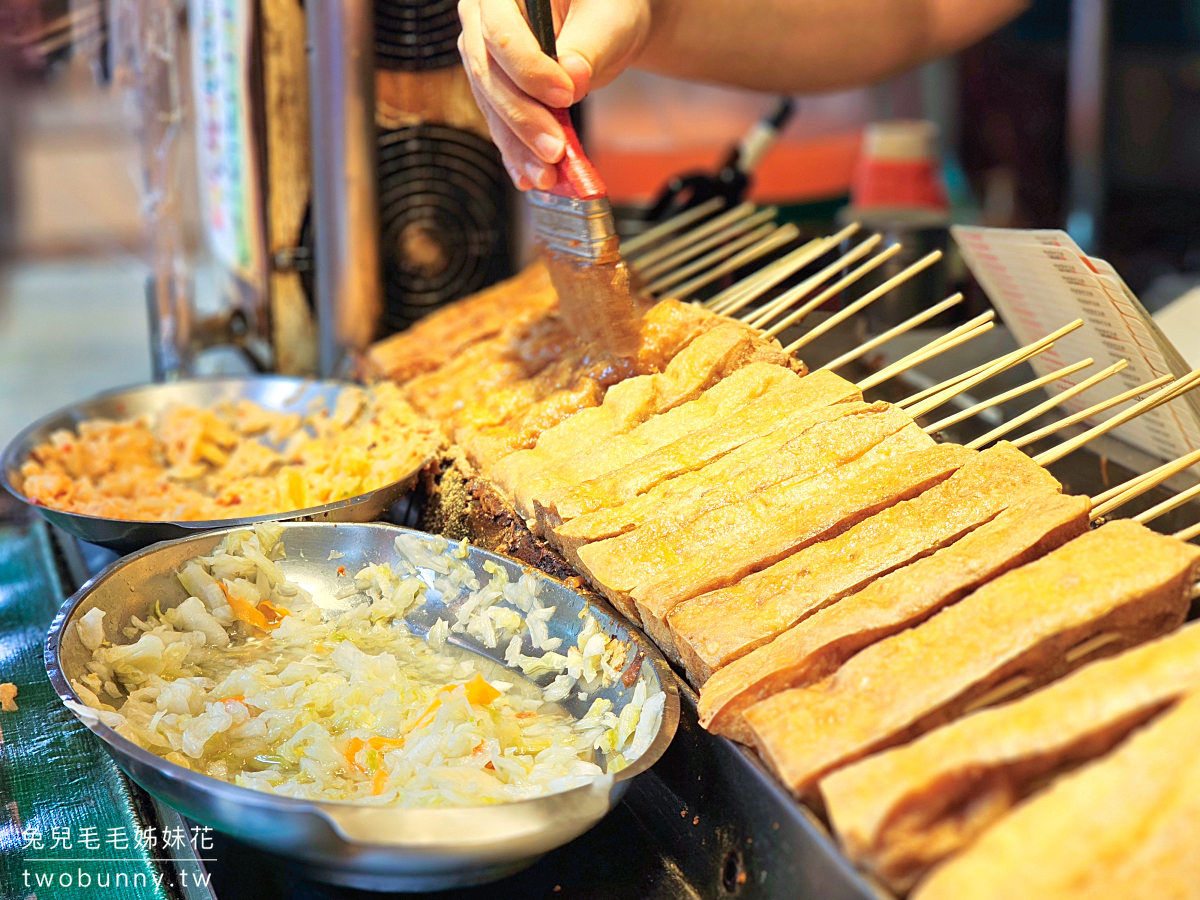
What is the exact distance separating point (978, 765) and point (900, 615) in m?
0.35

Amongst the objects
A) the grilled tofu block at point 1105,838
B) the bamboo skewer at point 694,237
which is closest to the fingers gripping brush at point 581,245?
the bamboo skewer at point 694,237

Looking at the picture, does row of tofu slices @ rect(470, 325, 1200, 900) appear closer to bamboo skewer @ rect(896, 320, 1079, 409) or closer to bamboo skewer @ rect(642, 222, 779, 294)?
bamboo skewer @ rect(896, 320, 1079, 409)

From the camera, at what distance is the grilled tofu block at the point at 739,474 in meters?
1.99

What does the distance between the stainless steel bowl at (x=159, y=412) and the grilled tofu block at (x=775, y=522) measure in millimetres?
697

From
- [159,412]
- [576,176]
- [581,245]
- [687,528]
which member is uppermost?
[576,176]

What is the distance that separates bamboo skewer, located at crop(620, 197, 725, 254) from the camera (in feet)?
11.8

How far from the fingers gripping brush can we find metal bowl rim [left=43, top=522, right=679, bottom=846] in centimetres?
76

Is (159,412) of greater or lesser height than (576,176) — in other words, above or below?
below

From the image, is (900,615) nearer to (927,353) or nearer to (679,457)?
(679,457)

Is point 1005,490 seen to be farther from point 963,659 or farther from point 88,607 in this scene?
Answer: point 88,607

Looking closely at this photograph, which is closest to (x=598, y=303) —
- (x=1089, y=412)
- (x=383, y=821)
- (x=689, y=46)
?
(x=1089, y=412)

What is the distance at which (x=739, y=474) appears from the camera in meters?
2.04

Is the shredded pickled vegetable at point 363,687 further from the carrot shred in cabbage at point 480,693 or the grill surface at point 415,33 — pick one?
the grill surface at point 415,33

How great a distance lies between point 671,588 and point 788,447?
432 mm
